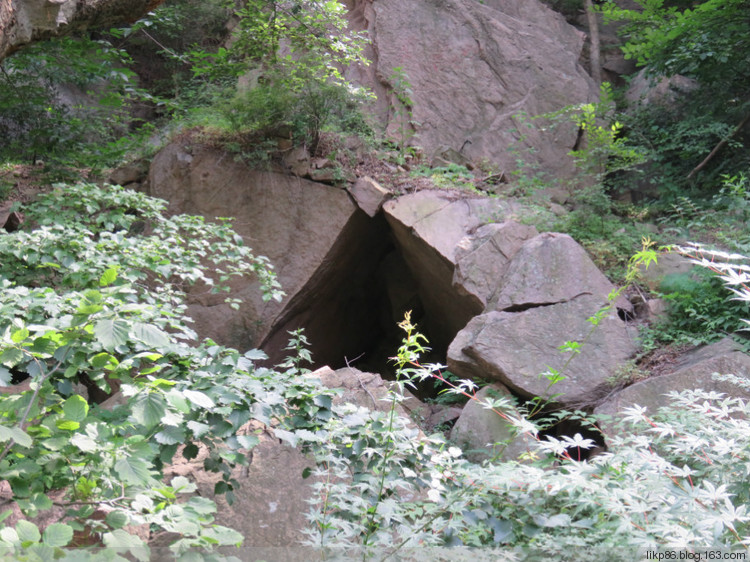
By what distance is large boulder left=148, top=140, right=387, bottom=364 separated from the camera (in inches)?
275

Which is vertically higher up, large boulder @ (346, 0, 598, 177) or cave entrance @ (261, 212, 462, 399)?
large boulder @ (346, 0, 598, 177)

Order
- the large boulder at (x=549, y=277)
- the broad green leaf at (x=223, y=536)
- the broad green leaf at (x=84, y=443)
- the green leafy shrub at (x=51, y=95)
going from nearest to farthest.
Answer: the broad green leaf at (x=223, y=536) → the broad green leaf at (x=84, y=443) → the large boulder at (x=549, y=277) → the green leafy shrub at (x=51, y=95)

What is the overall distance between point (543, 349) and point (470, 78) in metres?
5.52

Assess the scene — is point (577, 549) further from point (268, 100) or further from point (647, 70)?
point (647, 70)

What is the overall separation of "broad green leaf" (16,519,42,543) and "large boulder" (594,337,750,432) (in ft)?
13.2

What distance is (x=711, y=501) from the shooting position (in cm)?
187

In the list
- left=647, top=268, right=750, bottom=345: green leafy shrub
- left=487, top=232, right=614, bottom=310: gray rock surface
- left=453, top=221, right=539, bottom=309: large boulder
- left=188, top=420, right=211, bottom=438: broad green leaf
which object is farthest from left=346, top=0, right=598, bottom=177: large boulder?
left=188, top=420, right=211, bottom=438: broad green leaf

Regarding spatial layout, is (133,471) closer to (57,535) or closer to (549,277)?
(57,535)

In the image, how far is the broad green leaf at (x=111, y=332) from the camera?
1820 mm

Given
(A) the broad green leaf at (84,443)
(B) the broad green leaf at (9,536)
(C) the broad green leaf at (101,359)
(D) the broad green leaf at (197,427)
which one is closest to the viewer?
(B) the broad green leaf at (9,536)

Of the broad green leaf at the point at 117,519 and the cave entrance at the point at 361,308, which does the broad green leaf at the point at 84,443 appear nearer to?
the broad green leaf at the point at 117,519

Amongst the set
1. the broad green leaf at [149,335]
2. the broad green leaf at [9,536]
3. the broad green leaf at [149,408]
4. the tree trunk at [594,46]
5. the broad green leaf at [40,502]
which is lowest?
the broad green leaf at [40,502]

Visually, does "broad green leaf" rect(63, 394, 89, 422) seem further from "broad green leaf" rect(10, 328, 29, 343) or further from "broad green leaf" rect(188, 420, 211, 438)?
"broad green leaf" rect(188, 420, 211, 438)

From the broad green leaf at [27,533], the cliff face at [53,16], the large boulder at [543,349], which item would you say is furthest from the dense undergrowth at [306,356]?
the cliff face at [53,16]
